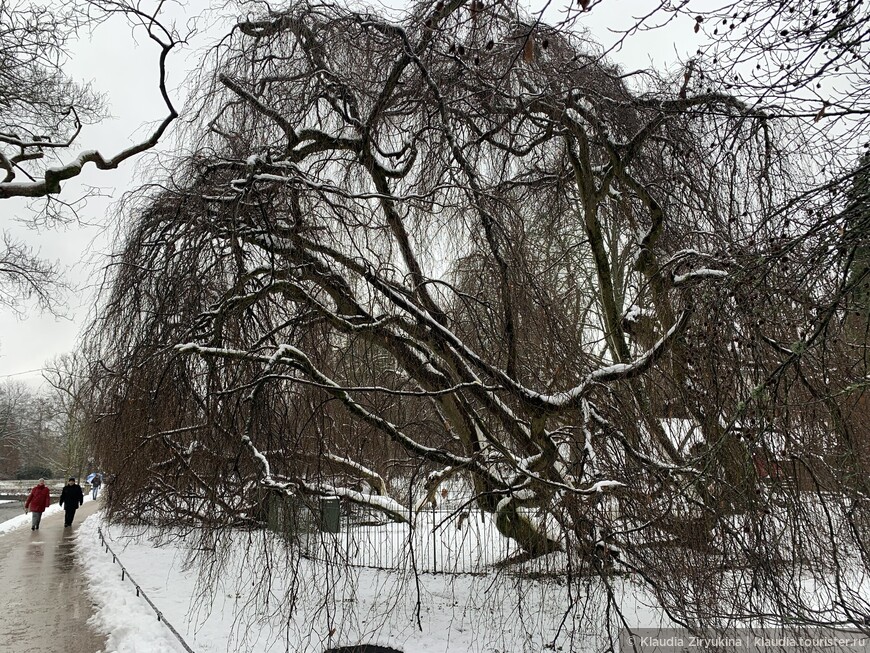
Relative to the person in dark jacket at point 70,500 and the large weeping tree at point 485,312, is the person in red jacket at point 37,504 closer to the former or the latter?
the person in dark jacket at point 70,500

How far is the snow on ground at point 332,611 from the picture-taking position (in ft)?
16.1

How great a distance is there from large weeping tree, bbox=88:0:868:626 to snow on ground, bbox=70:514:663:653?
59 cm

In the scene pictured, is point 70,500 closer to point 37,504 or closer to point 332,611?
point 37,504

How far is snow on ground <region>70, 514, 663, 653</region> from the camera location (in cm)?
492

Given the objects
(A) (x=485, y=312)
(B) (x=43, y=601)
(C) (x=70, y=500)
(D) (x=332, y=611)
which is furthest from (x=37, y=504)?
(A) (x=485, y=312)

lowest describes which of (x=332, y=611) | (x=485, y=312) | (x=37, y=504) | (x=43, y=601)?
(x=43, y=601)

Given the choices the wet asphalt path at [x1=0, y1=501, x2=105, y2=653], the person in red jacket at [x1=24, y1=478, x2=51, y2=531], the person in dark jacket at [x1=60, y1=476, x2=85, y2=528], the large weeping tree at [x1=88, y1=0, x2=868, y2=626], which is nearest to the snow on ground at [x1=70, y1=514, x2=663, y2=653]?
the wet asphalt path at [x1=0, y1=501, x2=105, y2=653]

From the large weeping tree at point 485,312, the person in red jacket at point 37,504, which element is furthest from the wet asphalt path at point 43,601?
the person in red jacket at point 37,504

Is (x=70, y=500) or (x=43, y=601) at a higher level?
(x=70, y=500)

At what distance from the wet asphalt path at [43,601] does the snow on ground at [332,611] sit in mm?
236

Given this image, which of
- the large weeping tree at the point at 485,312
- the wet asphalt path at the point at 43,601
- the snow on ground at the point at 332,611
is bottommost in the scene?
the wet asphalt path at the point at 43,601

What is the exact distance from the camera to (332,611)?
6184 mm

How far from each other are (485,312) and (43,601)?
23.5 feet

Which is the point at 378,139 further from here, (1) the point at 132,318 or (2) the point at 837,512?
(2) the point at 837,512
